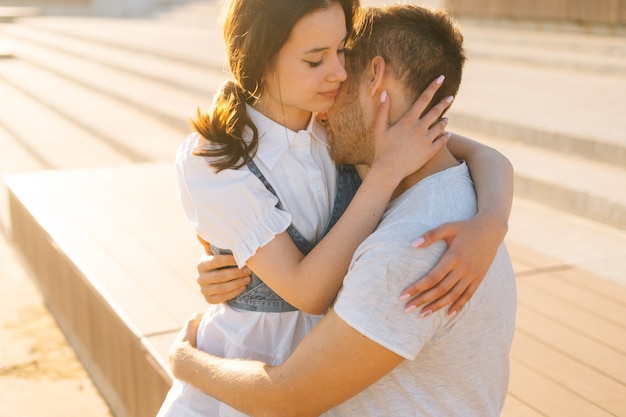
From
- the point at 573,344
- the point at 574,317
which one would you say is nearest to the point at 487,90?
the point at 574,317

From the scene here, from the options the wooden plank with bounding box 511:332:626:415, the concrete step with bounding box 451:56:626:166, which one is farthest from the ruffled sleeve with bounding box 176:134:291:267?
the concrete step with bounding box 451:56:626:166

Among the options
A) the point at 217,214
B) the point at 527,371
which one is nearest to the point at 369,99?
the point at 217,214

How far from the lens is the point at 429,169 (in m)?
1.67

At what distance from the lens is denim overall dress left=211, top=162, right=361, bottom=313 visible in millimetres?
1742

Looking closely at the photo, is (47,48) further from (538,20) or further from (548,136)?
(548,136)

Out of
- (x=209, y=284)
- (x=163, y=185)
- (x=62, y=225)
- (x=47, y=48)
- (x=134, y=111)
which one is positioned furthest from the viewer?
(x=47, y=48)

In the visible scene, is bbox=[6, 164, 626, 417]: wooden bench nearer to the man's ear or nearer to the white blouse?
the white blouse

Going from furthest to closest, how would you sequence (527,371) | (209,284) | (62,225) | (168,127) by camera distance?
(168,127) → (62,225) → (527,371) → (209,284)

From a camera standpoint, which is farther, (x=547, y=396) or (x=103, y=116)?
(x=103, y=116)

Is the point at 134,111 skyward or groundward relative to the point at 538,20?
groundward

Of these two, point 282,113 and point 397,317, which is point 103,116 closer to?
point 282,113

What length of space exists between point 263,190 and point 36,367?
264 cm

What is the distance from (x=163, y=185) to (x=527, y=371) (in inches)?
110

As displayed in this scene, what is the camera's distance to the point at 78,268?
344 centimetres
